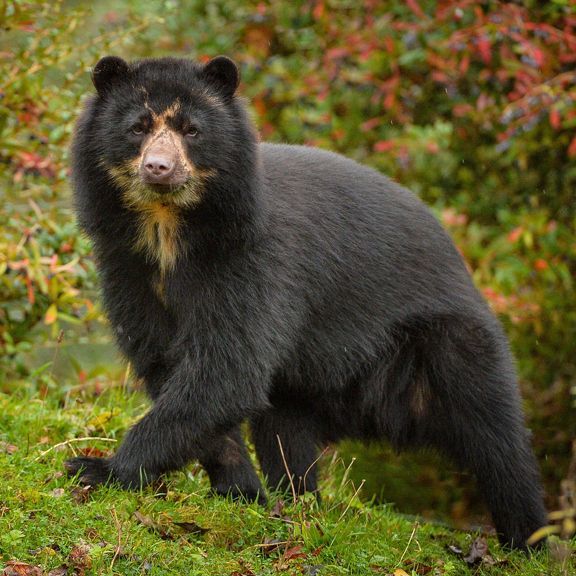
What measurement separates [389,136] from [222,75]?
4.21m

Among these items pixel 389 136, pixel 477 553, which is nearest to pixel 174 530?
pixel 477 553

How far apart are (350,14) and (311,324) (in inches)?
189

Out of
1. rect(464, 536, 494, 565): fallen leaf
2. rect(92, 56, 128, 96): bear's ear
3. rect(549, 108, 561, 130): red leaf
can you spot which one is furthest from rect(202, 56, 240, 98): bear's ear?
rect(549, 108, 561, 130): red leaf

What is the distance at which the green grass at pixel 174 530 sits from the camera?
13.9ft

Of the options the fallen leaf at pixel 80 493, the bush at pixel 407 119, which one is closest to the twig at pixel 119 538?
the fallen leaf at pixel 80 493

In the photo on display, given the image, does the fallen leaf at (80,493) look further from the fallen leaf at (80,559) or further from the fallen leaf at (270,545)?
the fallen leaf at (270,545)

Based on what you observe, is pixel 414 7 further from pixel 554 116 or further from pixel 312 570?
pixel 312 570

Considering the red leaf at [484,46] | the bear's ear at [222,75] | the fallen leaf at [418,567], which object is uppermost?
the bear's ear at [222,75]

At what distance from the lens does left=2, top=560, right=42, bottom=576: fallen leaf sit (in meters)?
3.93

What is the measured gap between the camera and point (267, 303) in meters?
5.11

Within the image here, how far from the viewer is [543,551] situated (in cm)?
557

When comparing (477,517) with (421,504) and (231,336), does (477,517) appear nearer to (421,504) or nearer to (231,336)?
(421,504)

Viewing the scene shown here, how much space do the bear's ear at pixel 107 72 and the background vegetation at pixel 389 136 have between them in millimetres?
→ 1648

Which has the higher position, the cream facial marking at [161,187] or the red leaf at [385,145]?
the cream facial marking at [161,187]
